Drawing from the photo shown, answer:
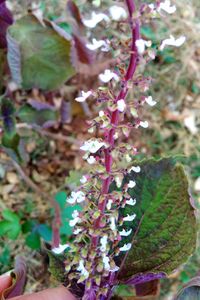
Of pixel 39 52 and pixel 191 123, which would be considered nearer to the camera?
pixel 39 52

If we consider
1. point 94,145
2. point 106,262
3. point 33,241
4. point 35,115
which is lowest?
point 33,241

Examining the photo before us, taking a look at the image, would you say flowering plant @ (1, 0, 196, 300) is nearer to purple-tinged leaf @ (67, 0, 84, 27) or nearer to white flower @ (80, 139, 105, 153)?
white flower @ (80, 139, 105, 153)

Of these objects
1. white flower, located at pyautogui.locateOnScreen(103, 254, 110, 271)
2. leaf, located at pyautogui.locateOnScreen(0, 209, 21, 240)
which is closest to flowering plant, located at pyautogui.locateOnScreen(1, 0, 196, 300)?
white flower, located at pyautogui.locateOnScreen(103, 254, 110, 271)

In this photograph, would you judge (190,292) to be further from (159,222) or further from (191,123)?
(191,123)

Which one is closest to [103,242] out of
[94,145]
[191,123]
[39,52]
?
[94,145]

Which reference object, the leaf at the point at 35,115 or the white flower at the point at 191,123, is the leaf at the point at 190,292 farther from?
the white flower at the point at 191,123

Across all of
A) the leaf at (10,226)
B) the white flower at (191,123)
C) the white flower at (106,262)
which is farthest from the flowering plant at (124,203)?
the white flower at (191,123)
